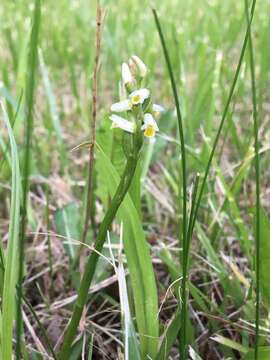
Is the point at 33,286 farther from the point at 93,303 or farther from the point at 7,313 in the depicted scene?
the point at 7,313

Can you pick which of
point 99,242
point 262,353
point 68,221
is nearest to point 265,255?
point 262,353

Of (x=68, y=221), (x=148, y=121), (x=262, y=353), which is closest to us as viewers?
(x=148, y=121)

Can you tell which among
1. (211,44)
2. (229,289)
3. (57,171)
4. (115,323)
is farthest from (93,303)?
(211,44)

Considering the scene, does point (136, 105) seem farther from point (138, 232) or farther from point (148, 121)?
point (138, 232)

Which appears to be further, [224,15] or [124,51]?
[224,15]

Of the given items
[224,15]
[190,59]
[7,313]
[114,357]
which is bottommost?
[114,357]

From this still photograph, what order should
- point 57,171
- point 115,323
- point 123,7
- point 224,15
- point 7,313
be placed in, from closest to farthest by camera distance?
point 7,313, point 115,323, point 57,171, point 224,15, point 123,7
